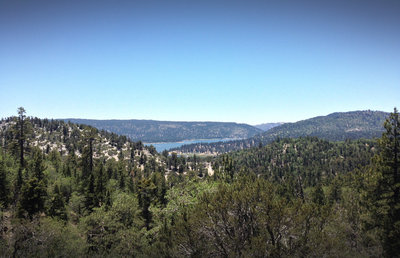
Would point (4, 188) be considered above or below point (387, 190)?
below

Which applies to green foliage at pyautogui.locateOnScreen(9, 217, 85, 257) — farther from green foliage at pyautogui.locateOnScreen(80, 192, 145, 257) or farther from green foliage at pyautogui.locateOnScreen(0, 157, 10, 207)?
green foliage at pyautogui.locateOnScreen(0, 157, 10, 207)

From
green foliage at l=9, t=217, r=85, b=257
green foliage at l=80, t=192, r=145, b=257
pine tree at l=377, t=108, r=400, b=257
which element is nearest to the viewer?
pine tree at l=377, t=108, r=400, b=257


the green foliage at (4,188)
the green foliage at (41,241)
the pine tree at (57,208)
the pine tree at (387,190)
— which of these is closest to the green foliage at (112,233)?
the green foliage at (41,241)

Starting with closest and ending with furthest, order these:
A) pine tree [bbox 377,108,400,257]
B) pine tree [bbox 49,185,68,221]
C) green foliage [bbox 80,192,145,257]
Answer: pine tree [bbox 377,108,400,257]
green foliage [bbox 80,192,145,257]
pine tree [bbox 49,185,68,221]

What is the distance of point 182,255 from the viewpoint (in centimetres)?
2303

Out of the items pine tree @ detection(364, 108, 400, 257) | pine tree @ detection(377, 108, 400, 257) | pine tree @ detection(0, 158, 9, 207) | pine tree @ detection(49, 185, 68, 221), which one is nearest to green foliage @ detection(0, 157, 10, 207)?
pine tree @ detection(0, 158, 9, 207)

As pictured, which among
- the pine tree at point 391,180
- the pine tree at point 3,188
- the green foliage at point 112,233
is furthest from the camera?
the pine tree at point 3,188

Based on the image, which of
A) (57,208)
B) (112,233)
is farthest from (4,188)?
(112,233)

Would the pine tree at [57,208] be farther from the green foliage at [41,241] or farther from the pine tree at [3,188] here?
the pine tree at [3,188]

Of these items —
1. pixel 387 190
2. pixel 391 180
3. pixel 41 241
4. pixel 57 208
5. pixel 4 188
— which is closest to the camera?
pixel 391 180

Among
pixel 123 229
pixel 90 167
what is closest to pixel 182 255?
pixel 123 229

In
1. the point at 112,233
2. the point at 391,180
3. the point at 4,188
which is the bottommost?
the point at 112,233

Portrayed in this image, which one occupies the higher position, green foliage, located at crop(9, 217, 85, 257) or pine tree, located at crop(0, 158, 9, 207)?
pine tree, located at crop(0, 158, 9, 207)

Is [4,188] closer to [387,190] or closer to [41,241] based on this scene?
[41,241]
